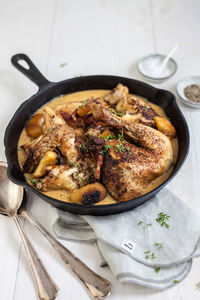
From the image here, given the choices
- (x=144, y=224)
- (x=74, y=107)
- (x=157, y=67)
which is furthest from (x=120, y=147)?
(x=157, y=67)

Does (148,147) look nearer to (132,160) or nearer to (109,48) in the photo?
(132,160)

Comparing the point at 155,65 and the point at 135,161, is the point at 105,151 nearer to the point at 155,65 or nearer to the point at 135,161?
the point at 135,161

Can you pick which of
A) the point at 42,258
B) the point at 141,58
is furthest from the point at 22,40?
the point at 42,258

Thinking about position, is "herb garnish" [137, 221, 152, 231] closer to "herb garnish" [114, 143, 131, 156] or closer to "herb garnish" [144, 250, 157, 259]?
"herb garnish" [144, 250, 157, 259]

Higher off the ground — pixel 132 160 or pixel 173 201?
pixel 132 160

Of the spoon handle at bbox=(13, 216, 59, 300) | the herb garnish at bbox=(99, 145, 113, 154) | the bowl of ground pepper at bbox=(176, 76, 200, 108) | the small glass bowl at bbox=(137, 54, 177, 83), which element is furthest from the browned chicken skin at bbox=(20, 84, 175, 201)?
the small glass bowl at bbox=(137, 54, 177, 83)

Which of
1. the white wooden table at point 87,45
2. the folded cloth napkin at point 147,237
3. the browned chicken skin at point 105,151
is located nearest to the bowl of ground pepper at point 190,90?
the white wooden table at point 87,45

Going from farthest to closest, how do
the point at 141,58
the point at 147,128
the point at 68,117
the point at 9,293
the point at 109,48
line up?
the point at 109,48, the point at 141,58, the point at 68,117, the point at 147,128, the point at 9,293
